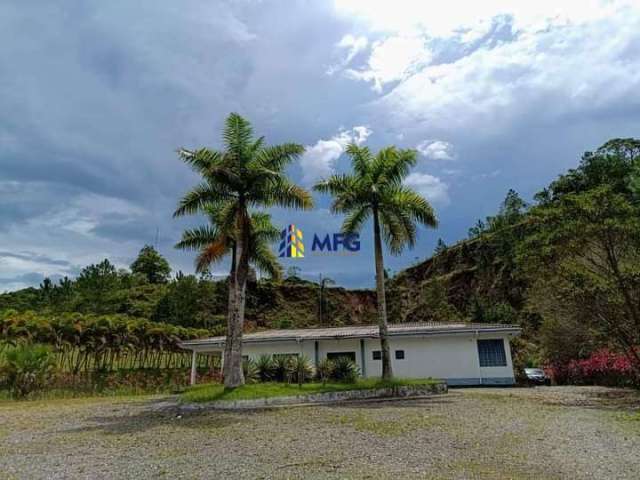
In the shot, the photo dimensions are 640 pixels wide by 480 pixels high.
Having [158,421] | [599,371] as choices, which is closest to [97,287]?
[158,421]

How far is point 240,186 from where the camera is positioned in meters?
16.4

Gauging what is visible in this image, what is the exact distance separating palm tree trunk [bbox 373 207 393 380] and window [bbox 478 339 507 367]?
21.0ft

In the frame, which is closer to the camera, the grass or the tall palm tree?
the grass

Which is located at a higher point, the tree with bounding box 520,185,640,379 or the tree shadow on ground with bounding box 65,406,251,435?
the tree with bounding box 520,185,640,379

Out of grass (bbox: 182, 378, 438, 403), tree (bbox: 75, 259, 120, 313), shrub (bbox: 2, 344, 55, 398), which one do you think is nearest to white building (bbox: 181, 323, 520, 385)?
grass (bbox: 182, 378, 438, 403)

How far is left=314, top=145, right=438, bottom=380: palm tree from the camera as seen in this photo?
19.0 m

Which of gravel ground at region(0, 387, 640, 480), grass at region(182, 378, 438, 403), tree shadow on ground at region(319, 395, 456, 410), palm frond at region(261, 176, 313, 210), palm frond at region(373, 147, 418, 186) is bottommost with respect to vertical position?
gravel ground at region(0, 387, 640, 480)

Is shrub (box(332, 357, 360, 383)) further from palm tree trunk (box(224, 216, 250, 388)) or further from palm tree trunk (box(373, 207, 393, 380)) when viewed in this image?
palm tree trunk (box(224, 216, 250, 388))

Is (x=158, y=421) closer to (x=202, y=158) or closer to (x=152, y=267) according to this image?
(x=202, y=158)

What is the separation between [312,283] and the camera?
208 feet

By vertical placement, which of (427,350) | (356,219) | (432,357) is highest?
(356,219)

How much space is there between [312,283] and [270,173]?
48313 millimetres

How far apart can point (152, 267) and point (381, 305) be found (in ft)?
196

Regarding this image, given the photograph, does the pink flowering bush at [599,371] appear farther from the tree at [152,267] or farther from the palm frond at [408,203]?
the tree at [152,267]
